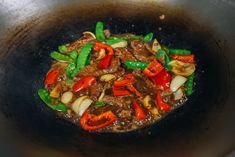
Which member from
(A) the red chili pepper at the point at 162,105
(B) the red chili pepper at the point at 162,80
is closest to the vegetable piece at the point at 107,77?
(B) the red chili pepper at the point at 162,80

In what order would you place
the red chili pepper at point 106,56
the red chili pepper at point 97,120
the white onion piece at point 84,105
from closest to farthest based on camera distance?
the red chili pepper at point 97,120 < the white onion piece at point 84,105 < the red chili pepper at point 106,56

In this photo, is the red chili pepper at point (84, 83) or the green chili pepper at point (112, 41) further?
the green chili pepper at point (112, 41)

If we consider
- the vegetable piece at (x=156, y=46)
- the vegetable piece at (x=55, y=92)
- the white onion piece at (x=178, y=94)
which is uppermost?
the vegetable piece at (x=156, y=46)

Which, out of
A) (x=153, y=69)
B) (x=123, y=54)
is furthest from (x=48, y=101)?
(x=153, y=69)

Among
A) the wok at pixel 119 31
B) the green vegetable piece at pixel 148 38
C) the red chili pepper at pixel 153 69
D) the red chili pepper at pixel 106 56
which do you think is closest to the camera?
the wok at pixel 119 31

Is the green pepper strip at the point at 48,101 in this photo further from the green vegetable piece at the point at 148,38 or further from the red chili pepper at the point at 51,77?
the green vegetable piece at the point at 148,38

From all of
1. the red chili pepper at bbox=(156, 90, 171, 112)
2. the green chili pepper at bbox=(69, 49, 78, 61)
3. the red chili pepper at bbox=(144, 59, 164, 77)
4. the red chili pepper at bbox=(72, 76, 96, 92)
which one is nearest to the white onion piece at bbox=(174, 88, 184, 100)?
the red chili pepper at bbox=(156, 90, 171, 112)

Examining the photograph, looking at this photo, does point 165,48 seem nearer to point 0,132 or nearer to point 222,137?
point 222,137
